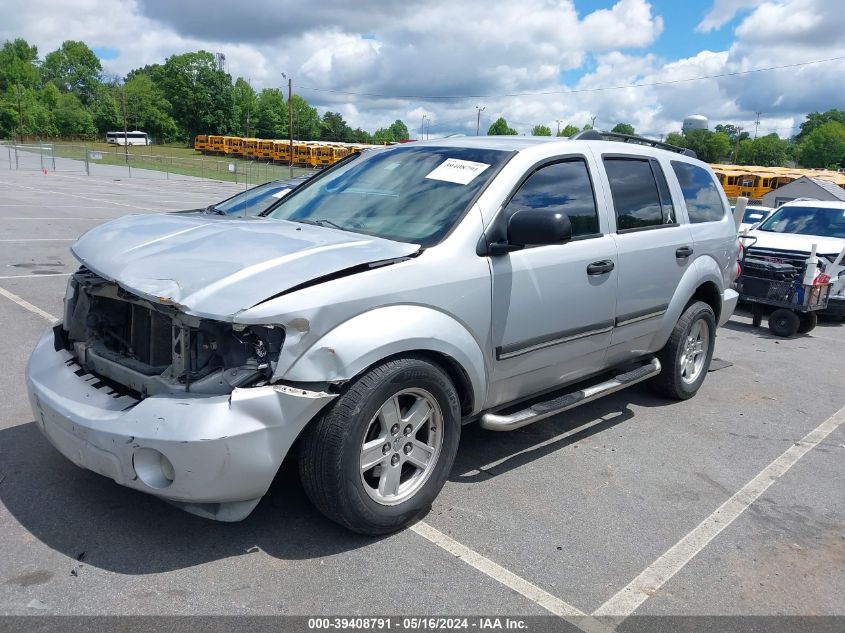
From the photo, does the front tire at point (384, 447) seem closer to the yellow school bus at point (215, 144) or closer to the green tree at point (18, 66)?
the yellow school bus at point (215, 144)

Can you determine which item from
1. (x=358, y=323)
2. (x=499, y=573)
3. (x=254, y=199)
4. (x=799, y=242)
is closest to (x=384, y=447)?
(x=358, y=323)

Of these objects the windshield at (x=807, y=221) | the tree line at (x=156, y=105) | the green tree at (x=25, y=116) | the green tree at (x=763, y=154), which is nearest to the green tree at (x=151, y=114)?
the tree line at (x=156, y=105)

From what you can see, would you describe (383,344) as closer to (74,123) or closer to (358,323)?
(358,323)

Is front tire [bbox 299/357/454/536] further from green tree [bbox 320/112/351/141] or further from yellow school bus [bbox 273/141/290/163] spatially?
green tree [bbox 320/112/351/141]

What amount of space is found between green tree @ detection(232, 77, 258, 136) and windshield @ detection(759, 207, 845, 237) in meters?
115

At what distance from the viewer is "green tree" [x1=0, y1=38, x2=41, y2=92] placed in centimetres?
11944

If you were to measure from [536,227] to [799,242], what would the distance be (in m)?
8.46

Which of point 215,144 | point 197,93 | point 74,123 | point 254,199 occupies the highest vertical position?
point 197,93

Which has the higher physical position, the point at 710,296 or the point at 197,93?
the point at 197,93

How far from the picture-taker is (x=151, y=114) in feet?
360

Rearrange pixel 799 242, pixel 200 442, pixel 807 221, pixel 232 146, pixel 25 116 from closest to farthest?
pixel 200 442 → pixel 799 242 → pixel 807 221 → pixel 232 146 → pixel 25 116

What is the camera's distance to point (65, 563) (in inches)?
118

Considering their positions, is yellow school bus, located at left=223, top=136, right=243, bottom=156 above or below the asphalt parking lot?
above

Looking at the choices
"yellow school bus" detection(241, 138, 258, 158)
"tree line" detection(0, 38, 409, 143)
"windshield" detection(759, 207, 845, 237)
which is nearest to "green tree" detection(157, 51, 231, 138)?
"tree line" detection(0, 38, 409, 143)
